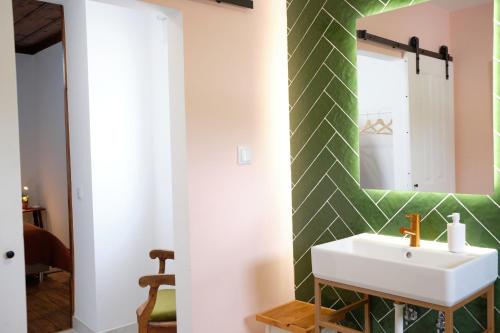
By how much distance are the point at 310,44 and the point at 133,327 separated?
2.23 meters

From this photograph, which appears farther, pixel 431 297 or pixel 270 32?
pixel 270 32

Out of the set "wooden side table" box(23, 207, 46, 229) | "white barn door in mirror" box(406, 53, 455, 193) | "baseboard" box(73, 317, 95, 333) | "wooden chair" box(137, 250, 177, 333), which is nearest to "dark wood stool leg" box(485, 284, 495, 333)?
"white barn door in mirror" box(406, 53, 455, 193)

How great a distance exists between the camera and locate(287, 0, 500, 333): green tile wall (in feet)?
6.79

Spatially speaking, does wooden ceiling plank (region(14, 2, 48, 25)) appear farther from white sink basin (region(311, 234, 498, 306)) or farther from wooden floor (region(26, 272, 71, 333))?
white sink basin (region(311, 234, 498, 306))

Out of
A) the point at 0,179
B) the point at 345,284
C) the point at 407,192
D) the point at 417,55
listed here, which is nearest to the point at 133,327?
the point at 0,179

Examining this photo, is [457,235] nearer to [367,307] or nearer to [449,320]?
[449,320]

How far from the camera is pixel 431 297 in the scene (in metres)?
1.68

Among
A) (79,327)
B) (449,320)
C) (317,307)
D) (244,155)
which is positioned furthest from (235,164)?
(79,327)

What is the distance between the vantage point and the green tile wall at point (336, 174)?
2.07 m

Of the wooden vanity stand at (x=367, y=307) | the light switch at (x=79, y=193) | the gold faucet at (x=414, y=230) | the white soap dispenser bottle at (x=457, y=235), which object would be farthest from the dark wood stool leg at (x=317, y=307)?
the light switch at (x=79, y=193)

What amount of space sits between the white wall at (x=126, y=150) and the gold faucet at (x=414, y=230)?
70.5 inches

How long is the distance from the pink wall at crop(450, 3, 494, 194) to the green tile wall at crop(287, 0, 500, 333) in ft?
0.35

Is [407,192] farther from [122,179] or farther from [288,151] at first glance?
[122,179]

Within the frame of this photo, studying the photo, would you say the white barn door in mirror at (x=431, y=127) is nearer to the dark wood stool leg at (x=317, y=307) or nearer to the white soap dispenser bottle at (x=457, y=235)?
the white soap dispenser bottle at (x=457, y=235)
